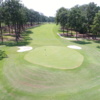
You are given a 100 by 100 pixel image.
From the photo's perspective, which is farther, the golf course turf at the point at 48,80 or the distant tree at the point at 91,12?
the distant tree at the point at 91,12

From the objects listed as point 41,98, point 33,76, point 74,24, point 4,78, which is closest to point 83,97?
point 41,98

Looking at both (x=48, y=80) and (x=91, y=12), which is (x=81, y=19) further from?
(x=48, y=80)

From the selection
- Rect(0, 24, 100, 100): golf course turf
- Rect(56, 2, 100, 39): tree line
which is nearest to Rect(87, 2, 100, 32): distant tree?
Rect(56, 2, 100, 39): tree line

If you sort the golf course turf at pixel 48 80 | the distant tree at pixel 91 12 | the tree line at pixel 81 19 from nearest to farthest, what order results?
1. the golf course turf at pixel 48 80
2. the tree line at pixel 81 19
3. the distant tree at pixel 91 12

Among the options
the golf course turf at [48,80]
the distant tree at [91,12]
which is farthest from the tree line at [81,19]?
the golf course turf at [48,80]

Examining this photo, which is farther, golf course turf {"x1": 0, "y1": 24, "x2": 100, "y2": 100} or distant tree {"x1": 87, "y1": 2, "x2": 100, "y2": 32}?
distant tree {"x1": 87, "y1": 2, "x2": 100, "y2": 32}

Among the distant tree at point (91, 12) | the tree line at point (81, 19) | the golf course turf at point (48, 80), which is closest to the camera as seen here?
the golf course turf at point (48, 80)

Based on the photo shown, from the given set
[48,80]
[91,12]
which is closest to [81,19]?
[91,12]

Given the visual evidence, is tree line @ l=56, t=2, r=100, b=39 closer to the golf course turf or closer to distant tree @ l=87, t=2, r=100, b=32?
distant tree @ l=87, t=2, r=100, b=32

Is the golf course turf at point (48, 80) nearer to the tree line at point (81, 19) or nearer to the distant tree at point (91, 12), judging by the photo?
the tree line at point (81, 19)

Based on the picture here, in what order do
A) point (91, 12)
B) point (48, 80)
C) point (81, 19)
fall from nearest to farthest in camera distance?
point (48, 80) → point (81, 19) → point (91, 12)

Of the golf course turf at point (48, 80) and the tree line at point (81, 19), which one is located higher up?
the tree line at point (81, 19)

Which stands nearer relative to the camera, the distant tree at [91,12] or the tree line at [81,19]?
the tree line at [81,19]

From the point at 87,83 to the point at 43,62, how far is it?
652 cm
